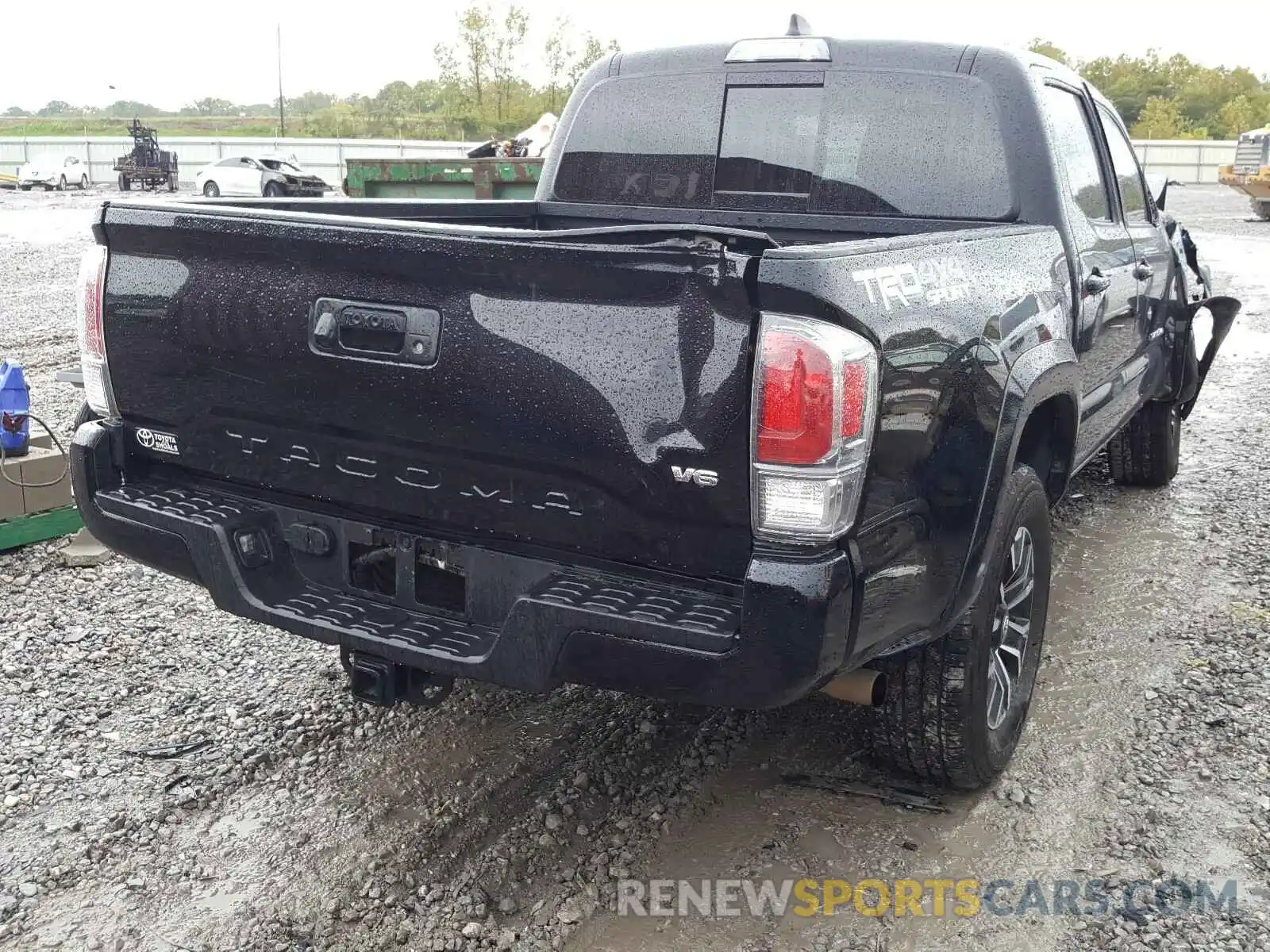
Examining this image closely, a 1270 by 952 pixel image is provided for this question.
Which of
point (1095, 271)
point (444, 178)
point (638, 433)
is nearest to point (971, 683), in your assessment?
point (638, 433)

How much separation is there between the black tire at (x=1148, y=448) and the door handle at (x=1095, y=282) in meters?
2.47

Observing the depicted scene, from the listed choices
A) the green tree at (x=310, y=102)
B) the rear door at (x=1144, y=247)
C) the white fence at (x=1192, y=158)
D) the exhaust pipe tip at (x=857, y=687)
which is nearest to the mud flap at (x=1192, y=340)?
the rear door at (x=1144, y=247)

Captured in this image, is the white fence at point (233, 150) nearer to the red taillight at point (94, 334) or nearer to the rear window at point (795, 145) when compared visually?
the rear window at point (795, 145)

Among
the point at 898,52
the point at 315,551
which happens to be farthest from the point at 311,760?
the point at 898,52

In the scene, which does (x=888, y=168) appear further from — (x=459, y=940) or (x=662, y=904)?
(x=459, y=940)

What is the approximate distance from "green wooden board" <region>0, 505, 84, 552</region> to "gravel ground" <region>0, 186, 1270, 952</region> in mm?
366

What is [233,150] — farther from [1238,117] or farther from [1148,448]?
[1238,117]

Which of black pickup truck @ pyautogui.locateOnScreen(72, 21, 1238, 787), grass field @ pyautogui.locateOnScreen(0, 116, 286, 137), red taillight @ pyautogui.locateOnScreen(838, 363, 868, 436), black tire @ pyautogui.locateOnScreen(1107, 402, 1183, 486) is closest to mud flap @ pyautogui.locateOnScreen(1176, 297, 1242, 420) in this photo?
black tire @ pyautogui.locateOnScreen(1107, 402, 1183, 486)

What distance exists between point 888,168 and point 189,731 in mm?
2815

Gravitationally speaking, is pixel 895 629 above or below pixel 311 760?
above

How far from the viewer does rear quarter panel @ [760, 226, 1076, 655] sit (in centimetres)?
242

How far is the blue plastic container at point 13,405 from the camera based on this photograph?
202 inches

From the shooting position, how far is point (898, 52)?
→ 13.1ft

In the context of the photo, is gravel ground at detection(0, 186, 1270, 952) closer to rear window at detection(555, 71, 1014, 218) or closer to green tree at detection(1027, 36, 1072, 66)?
rear window at detection(555, 71, 1014, 218)
